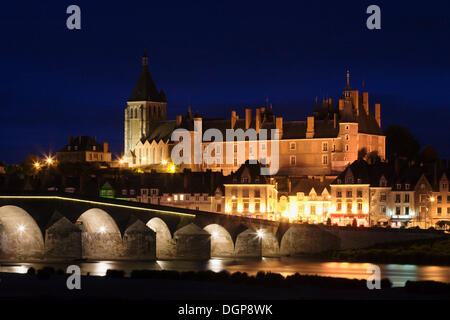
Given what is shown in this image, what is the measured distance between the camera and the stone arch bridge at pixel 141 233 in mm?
70938

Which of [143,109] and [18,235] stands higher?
[143,109]

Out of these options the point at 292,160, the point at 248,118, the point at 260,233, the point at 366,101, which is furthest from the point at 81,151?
the point at 260,233

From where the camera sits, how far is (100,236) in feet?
249

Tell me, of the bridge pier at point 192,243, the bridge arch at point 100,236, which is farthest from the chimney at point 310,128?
the bridge arch at point 100,236

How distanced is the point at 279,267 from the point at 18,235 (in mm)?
17797

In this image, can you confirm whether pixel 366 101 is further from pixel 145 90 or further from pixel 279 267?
pixel 279 267

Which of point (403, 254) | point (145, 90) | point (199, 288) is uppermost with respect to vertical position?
point (145, 90)

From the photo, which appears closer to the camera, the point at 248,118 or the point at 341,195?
the point at 341,195

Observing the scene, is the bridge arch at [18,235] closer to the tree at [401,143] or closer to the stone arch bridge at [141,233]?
the stone arch bridge at [141,233]

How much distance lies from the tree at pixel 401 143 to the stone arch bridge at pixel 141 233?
51.4m

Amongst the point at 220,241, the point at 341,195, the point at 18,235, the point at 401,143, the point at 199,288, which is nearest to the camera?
the point at 199,288

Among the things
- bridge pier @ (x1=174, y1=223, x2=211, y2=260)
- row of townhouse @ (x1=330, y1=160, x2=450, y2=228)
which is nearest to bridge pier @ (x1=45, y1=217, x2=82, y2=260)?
bridge pier @ (x1=174, y1=223, x2=211, y2=260)

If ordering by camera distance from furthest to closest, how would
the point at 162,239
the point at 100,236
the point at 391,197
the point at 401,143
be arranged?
the point at 401,143 < the point at 391,197 < the point at 162,239 < the point at 100,236
